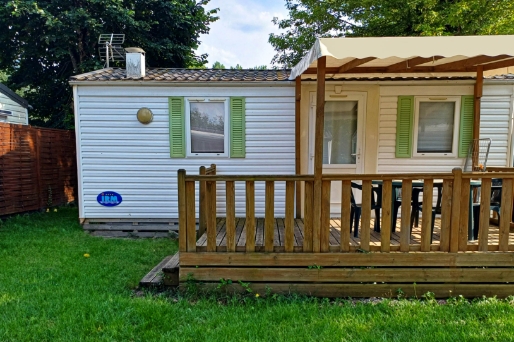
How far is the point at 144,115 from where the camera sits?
514 cm

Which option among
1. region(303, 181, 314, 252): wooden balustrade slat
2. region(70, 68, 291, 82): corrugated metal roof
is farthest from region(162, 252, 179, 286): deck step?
region(70, 68, 291, 82): corrugated metal roof

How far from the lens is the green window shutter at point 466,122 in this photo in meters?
5.02

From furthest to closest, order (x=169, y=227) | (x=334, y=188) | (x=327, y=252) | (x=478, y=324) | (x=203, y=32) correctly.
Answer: (x=203, y=32) → (x=169, y=227) → (x=334, y=188) → (x=327, y=252) → (x=478, y=324)

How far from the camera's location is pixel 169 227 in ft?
17.6

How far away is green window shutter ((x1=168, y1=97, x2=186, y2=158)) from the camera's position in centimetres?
517

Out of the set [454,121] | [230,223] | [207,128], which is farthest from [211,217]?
[454,121]

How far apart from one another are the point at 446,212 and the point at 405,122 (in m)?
2.50

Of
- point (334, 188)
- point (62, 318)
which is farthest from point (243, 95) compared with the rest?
point (62, 318)

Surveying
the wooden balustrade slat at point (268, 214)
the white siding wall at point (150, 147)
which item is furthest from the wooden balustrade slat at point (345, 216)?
the white siding wall at point (150, 147)

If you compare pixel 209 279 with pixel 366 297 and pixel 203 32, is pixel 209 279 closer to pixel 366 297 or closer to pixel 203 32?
pixel 366 297

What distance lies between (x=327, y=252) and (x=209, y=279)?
46.7 inches

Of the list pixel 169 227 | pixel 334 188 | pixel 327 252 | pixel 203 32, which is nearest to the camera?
pixel 327 252

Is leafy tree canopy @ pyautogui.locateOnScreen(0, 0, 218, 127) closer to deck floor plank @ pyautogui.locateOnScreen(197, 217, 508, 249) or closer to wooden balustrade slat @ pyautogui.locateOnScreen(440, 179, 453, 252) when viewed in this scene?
deck floor plank @ pyautogui.locateOnScreen(197, 217, 508, 249)

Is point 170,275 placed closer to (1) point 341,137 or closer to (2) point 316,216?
(2) point 316,216
